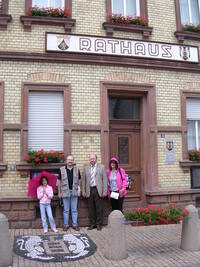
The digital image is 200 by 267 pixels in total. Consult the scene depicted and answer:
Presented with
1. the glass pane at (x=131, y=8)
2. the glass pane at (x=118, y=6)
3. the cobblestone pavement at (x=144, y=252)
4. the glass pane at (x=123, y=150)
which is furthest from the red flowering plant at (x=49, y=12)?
the cobblestone pavement at (x=144, y=252)

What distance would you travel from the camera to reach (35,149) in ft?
25.7

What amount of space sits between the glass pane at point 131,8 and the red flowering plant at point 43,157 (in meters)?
4.96

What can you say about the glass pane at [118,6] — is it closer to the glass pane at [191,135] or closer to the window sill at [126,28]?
the window sill at [126,28]

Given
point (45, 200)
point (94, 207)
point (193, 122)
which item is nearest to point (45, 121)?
point (45, 200)

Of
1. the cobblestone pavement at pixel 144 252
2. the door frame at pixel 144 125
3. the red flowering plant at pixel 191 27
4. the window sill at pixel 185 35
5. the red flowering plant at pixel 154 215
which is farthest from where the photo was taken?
the red flowering plant at pixel 191 27

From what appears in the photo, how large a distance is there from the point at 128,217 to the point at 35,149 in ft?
10.1

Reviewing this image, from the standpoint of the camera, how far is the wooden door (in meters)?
8.73

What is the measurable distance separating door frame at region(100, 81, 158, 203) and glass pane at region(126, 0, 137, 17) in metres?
2.39

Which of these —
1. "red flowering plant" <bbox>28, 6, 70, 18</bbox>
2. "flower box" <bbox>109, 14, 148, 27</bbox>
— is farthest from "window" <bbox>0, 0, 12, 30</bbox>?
"flower box" <bbox>109, 14, 148, 27</bbox>

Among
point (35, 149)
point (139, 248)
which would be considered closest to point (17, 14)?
point (35, 149)

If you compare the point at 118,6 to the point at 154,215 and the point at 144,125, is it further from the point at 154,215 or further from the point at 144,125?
the point at 154,215

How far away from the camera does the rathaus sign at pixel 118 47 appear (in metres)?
8.12

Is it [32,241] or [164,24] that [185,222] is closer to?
[32,241]

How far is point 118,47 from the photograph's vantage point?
8539mm
